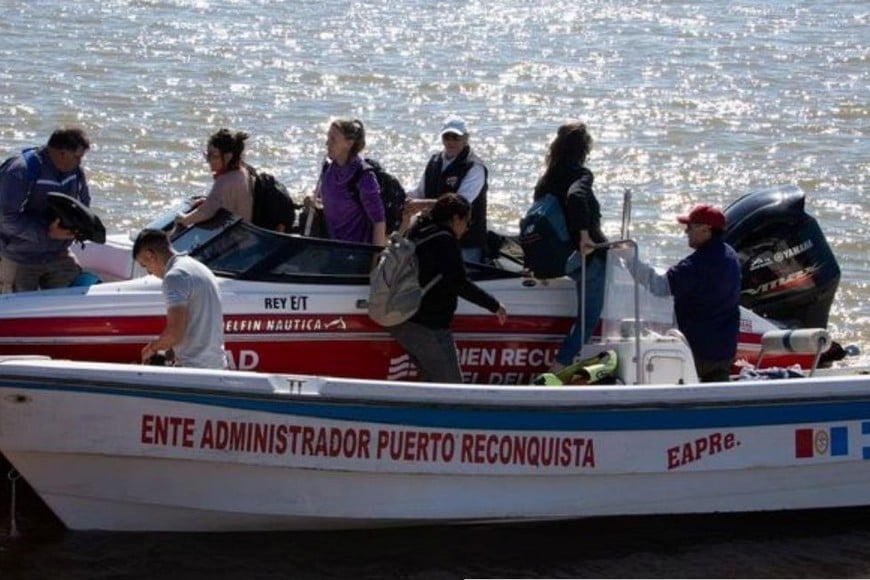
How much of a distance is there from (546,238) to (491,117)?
37.7 ft

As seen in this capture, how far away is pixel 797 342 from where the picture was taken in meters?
10.2

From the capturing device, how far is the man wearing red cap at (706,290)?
9734 millimetres

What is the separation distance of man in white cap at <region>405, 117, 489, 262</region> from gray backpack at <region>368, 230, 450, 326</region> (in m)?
0.77

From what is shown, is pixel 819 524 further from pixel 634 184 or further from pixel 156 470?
pixel 634 184

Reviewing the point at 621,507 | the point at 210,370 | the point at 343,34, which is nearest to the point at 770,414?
the point at 621,507

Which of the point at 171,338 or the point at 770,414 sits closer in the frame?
the point at 171,338

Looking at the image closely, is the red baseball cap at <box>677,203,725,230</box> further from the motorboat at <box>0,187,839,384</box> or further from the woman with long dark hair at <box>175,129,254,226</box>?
the woman with long dark hair at <box>175,129,254,226</box>

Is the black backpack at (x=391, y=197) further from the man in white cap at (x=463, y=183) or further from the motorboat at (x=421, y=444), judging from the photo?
the motorboat at (x=421, y=444)

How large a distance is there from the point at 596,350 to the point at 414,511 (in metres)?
1.38

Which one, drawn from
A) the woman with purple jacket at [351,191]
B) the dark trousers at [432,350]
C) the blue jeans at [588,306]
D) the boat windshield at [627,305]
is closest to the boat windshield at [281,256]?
the woman with purple jacket at [351,191]

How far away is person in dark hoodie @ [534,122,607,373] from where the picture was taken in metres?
9.82

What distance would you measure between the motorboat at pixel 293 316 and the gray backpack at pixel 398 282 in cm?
25

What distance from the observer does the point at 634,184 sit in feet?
60.0

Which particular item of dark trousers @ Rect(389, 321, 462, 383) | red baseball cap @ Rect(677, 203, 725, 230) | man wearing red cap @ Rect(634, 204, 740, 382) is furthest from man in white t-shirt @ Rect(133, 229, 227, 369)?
red baseball cap @ Rect(677, 203, 725, 230)
